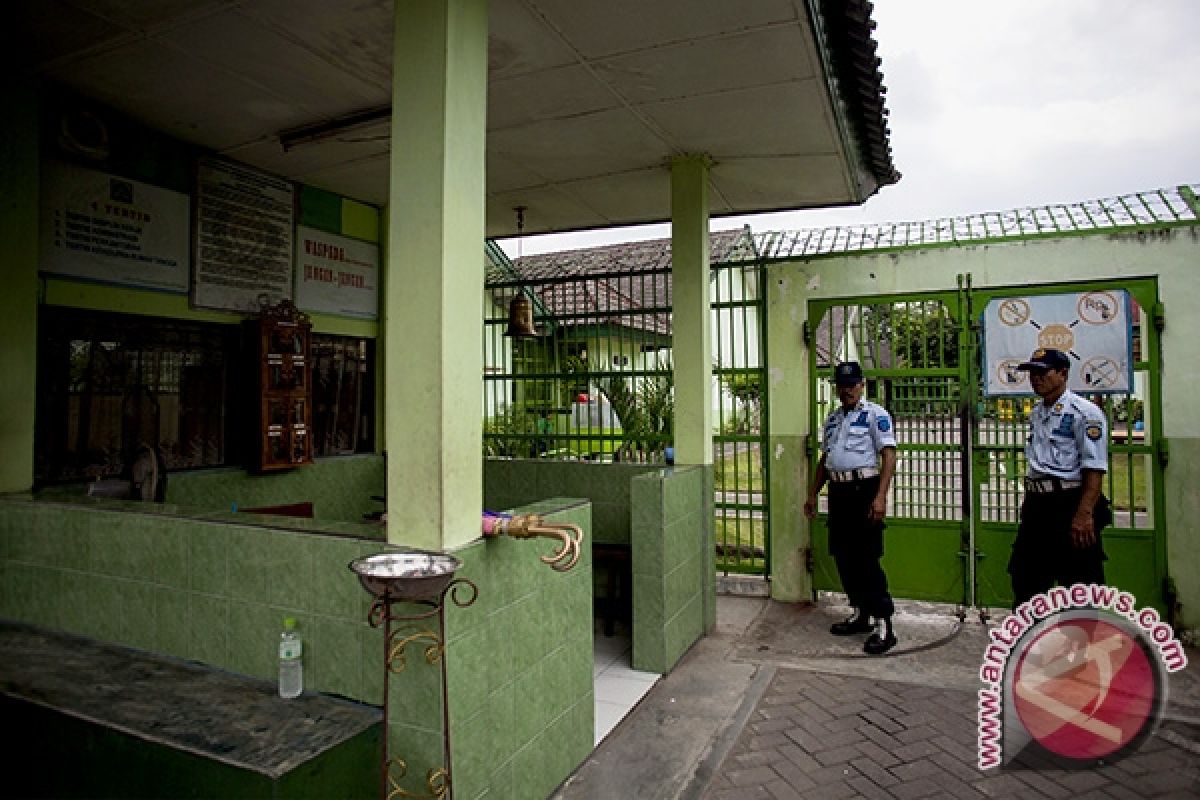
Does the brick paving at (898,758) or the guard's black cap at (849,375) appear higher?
the guard's black cap at (849,375)

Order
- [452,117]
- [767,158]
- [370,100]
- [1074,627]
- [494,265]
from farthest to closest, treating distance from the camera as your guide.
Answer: [494,265] → [767,158] → [1074,627] → [370,100] → [452,117]

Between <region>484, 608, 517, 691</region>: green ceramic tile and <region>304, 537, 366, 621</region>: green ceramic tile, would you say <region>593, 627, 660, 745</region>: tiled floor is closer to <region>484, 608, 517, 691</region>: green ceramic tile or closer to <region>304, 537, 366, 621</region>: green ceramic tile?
<region>484, 608, 517, 691</region>: green ceramic tile

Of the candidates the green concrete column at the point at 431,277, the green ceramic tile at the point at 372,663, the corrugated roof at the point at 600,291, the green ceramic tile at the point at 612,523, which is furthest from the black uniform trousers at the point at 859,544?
the green ceramic tile at the point at 372,663

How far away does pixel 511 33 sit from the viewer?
11.1ft

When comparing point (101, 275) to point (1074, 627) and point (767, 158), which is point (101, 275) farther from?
point (1074, 627)

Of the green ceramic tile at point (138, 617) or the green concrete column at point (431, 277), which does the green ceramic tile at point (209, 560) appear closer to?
the green ceramic tile at point (138, 617)

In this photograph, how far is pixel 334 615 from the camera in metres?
2.50

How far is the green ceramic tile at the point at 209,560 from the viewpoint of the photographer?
8.98 feet

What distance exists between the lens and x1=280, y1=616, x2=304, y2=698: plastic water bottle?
99.2 inches

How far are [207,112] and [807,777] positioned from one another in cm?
498

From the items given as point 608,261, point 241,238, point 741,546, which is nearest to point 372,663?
point 241,238

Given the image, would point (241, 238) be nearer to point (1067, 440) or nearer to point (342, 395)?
point (342, 395)

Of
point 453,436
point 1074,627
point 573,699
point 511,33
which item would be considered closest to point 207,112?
point 511,33

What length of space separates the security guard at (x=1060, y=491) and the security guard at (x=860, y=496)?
817 millimetres
